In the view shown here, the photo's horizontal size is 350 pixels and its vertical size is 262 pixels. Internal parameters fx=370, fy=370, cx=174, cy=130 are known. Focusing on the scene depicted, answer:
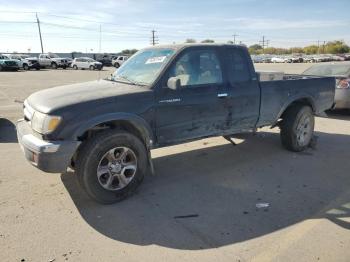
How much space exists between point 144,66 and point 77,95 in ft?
4.02

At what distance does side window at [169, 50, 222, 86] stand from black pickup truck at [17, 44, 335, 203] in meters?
0.01

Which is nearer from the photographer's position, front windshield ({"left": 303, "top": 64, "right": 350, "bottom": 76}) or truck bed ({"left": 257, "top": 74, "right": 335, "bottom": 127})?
truck bed ({"left": 257, "top": 74, "right": 335, "bottom": 127})

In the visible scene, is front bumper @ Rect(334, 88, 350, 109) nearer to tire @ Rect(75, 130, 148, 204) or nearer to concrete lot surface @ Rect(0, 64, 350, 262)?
concrete lot surface @ Rect(0, 64, 350, 262)

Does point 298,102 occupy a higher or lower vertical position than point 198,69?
lower

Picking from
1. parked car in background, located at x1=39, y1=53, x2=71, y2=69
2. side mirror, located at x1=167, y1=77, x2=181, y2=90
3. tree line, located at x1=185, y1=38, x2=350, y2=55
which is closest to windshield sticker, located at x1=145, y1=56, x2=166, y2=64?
side mirror, located at x1=167, y1=77, x2=181, y2=90

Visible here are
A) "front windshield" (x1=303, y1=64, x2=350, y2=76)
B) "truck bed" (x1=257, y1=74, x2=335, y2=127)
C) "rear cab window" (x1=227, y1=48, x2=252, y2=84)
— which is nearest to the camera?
"rear cab window" (x1=227, y1=48, x2=252, y2=84)

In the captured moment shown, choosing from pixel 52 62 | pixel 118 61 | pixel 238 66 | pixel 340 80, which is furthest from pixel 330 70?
pixel 52 62

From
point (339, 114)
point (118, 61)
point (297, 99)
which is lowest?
point (339, 114)

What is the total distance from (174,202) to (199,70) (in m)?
1.93

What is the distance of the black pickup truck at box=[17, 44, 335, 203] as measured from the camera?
13.7ft

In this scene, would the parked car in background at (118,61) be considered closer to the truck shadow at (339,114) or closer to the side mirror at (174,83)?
the truck shadow at (339,114)

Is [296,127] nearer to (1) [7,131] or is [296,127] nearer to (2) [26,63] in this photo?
(1) [7,131]

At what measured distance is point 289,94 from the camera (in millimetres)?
6500

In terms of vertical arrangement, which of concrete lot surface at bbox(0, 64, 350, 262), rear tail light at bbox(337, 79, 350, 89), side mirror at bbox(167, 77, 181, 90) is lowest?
concrete lot surface at bbox(0, 64, 350, 262)
